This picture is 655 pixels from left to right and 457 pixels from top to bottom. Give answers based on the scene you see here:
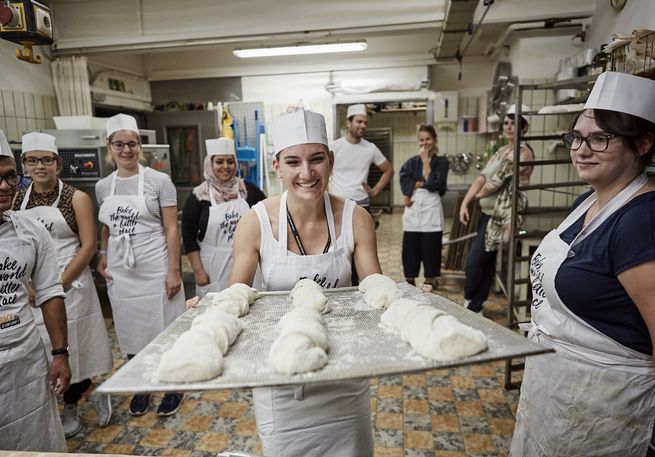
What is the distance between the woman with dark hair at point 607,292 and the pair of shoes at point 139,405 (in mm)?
2101

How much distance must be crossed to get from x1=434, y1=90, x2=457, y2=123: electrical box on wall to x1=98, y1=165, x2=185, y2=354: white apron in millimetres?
5537

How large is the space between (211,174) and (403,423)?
1.81 m

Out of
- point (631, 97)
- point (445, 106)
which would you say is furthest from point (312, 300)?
point (445, 106)

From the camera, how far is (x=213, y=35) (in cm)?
496

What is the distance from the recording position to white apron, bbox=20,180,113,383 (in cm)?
230

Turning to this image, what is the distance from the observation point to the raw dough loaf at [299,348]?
84 centimetres

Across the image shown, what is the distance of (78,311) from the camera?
2.40 meters

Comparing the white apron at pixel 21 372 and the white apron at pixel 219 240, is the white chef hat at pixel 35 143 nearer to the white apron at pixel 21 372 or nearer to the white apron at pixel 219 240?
the white apron at pixel 219 240

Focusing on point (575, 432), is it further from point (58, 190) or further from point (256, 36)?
point (256, 36)

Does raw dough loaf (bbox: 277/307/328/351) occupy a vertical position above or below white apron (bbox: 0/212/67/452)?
above

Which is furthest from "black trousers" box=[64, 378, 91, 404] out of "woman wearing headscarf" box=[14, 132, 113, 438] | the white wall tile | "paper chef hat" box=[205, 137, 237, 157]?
the white wall tile

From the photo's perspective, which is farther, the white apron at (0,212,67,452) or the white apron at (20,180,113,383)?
the white apron at (20,180,113,383)

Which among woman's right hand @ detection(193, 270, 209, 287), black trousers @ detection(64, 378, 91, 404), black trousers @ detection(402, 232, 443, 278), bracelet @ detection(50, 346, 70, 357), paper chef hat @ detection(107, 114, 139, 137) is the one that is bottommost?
black trousers @ detection(64, 378, 91, 404)

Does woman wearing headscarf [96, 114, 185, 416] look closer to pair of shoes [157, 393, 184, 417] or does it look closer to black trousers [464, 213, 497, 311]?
pair of shoes [157, 393, 184, 417]
